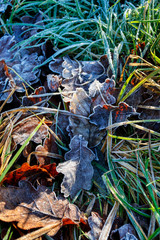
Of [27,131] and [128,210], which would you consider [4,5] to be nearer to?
[27,131]

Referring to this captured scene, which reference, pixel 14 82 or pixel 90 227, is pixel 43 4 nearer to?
pixel 14 82

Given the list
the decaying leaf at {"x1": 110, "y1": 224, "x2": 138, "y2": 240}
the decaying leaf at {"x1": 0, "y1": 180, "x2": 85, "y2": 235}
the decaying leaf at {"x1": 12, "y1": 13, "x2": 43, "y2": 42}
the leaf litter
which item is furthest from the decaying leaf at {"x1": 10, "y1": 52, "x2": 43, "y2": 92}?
the decaying leaf at {"x1": 110, "y1": 224, "x2": 138, "y2": 240}

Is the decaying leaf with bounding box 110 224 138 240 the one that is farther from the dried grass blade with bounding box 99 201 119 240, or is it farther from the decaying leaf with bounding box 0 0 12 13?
the decaying leaf with bounding box 0 0 12 13

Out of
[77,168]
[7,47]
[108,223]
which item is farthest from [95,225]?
[7,47]

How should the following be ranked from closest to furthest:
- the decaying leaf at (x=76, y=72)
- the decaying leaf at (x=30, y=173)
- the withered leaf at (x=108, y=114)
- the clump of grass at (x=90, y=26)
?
the decaying leaf at (x=30, y=173) → the withered leaf at (x=108, y=114) → the decaying leaf at (x=76, y=72) → the clump of grass at (x=90, y=26)

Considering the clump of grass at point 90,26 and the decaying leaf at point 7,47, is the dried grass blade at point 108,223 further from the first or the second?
the decaying leaf at point 7,47

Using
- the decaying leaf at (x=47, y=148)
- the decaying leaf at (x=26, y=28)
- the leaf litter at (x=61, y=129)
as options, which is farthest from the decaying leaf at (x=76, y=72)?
the decaying leaf at (x=26, y=28)
